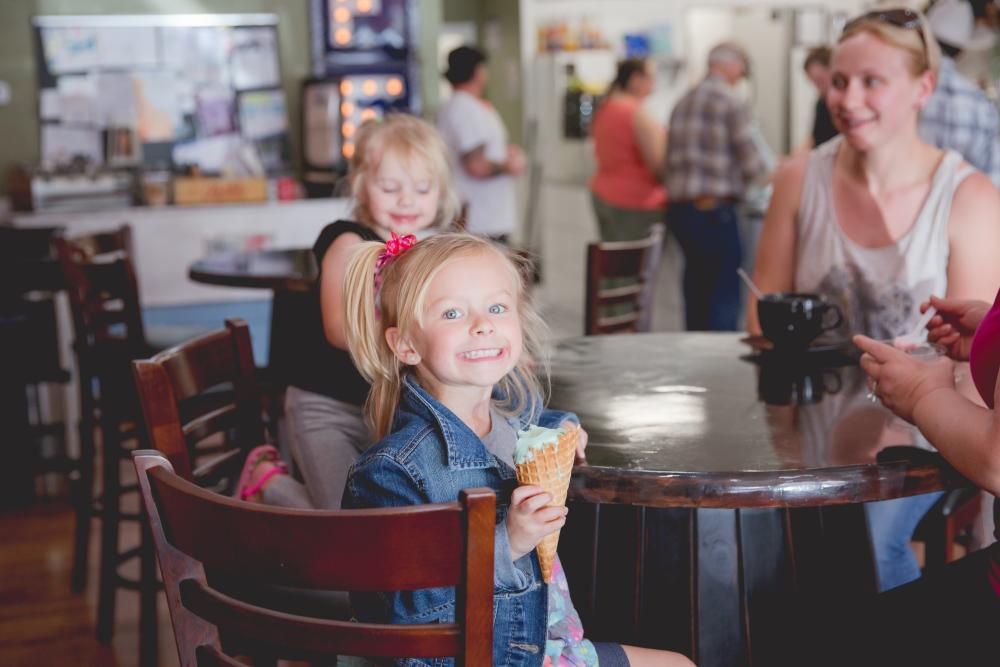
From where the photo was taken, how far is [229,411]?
2.11 metres

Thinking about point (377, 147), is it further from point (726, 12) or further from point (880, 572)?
point (726, 12)

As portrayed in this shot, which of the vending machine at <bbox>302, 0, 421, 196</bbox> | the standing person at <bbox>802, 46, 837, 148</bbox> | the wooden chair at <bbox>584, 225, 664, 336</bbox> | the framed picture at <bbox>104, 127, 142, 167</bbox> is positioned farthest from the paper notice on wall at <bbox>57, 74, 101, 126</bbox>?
the wooden chair at <bbox>584, 225, 664, 336</bbox>

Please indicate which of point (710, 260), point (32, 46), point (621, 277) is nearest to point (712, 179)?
point (710, 260)

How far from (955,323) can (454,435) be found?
91 cm

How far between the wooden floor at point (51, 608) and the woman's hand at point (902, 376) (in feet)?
6.58

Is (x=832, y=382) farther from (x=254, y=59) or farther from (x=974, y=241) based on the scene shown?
(x=254, y=59)

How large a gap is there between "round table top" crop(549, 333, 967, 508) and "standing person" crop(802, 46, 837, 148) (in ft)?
9.75

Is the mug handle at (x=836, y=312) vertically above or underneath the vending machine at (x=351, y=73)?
underneath

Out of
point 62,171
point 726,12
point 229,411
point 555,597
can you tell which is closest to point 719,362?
point 555,597

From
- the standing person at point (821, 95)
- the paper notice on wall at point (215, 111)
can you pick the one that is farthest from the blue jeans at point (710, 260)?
the paper notice on wall at point (215, 111)

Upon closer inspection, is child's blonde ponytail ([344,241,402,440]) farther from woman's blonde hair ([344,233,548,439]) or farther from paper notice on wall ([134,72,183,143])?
paper notice on wall ([134,72,183,143])

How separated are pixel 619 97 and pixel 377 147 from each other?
149 inches

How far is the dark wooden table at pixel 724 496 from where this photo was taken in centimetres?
144

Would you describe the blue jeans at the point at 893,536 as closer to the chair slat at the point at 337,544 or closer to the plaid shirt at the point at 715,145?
the chair slat at the point at 337,544
